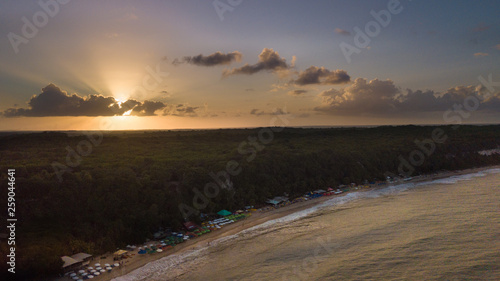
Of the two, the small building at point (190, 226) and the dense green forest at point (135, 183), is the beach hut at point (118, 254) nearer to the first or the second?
the dense green forest at point (135, 183)

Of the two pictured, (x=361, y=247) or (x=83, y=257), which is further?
(x=361, y=247)

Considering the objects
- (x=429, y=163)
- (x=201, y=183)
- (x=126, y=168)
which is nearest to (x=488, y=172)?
(x=429, y=163)

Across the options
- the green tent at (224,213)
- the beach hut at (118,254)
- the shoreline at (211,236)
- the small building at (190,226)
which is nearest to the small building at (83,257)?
the shoreline at (211,236)

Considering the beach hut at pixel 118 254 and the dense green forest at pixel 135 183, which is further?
the dense green forest at pixel 135 183

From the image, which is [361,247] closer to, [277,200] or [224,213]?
[224,213]

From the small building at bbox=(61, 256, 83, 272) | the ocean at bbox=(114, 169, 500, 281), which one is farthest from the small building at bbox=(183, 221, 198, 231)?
the small building at bbox=(61, 256, 83, 272)

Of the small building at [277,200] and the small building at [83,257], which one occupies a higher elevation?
the small building at [83,257]

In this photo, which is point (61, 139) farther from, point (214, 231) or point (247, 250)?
point (247, 250)

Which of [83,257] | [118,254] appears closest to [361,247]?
[118,254]

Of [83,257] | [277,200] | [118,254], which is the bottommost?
[277,200]
